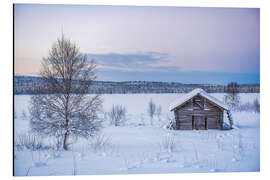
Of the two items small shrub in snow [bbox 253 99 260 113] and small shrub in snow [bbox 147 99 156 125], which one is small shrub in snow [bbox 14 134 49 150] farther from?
small shrub in snow [bbox 253 99 260 113]

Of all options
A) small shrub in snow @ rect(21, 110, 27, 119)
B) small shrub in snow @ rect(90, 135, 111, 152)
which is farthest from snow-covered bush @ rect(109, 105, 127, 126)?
small shrub in snow @ rect(21, 110, 27, 119)

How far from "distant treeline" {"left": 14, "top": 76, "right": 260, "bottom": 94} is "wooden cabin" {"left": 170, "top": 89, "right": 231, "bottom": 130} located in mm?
648

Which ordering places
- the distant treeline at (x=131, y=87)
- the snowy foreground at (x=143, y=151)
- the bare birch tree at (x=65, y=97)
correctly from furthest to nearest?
the bare birch tree at (x=65, y=97), the distant treeline at (x=131, y=87), the snowy foreground at (x=143, y=151)

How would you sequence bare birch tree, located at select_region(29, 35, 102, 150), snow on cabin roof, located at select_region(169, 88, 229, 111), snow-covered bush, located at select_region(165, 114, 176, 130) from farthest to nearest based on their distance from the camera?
snow-covered bush, located at select_region(165, 114, 176, 130) → snow on cabin roof, located at select_region(169, 88, 229, 111) → bare birch tree, located at select_region(29, 35, 102, 150)

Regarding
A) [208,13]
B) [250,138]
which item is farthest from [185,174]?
[208,13]

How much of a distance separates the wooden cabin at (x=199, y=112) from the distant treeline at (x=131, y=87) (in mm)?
648

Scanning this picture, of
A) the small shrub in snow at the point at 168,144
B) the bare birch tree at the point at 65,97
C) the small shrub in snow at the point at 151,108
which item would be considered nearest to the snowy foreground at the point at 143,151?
the small shrub in snow at the point at 168,144

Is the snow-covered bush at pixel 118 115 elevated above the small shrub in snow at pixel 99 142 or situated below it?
above

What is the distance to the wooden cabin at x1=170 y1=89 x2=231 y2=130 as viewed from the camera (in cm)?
832

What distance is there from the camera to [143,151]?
6.70 m

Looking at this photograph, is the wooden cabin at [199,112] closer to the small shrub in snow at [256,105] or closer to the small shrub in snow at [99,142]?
the small shrub in snow at [256,105]

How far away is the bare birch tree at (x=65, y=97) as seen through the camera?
659 centimetres

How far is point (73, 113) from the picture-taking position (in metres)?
6.73
